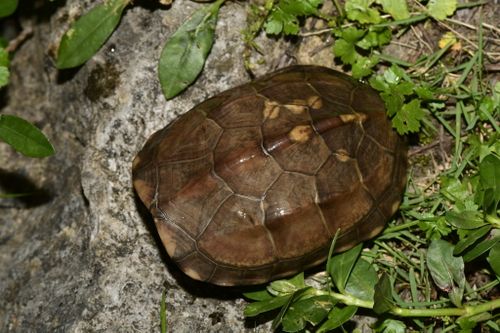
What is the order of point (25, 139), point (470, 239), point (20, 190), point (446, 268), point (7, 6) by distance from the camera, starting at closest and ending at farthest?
point (470, 239)
point (446, 268)
point (25, 139)
point (7, 6)
point (20, 190)

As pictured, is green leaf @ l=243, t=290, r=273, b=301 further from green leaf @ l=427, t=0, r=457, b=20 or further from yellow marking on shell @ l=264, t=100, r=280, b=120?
green leaf @ l=427, t=0, r=457, b=20

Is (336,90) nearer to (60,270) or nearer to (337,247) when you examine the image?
(337,247)

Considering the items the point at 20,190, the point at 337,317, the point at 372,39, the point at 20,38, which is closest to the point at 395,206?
the point at 337,317

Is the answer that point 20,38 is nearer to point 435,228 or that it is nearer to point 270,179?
point 270,179

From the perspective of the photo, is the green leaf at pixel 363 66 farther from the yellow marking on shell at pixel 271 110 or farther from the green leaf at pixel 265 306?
the green leaf at pixel 265 306

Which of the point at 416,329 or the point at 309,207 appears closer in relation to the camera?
the point at 309,207

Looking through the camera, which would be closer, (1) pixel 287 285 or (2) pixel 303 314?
(2) pixel 303 314

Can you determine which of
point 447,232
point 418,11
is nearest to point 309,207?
point 447,232
